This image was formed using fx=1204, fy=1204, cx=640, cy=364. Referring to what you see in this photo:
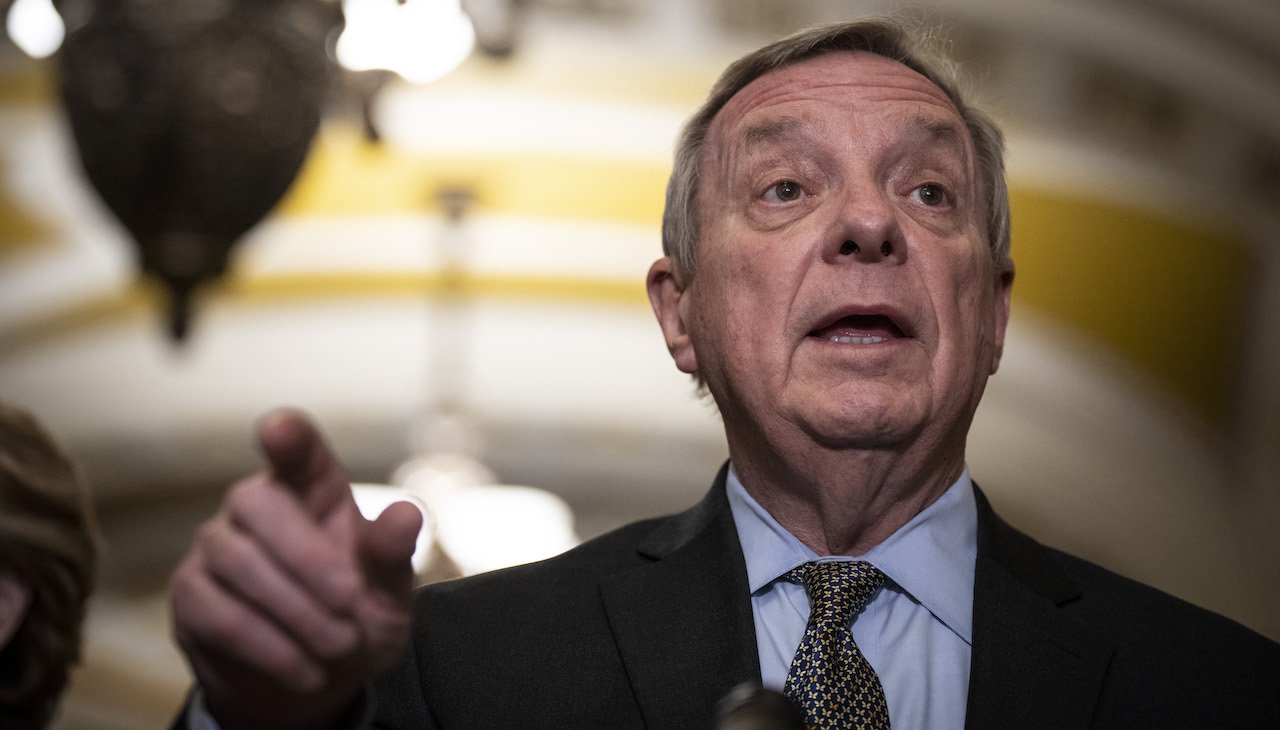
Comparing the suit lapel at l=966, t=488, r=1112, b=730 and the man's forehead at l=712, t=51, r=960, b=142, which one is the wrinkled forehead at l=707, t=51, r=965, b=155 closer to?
the man's forehead at l=712, t=51, r=960, b=142

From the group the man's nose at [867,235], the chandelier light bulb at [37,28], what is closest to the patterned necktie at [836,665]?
the man's nose at [867,235]

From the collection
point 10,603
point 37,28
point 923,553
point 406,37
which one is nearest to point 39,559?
point 10,603

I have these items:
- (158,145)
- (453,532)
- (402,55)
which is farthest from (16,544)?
(453,532)

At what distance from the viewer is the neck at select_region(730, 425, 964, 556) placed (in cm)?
145

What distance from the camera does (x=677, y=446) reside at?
7.97 meters

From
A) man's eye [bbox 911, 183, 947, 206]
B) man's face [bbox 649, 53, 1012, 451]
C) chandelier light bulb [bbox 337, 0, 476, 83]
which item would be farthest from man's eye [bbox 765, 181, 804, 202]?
chandelier light bulb [bbox 337, 0, 476, 83]

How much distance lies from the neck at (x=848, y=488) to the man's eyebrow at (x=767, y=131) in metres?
0.41

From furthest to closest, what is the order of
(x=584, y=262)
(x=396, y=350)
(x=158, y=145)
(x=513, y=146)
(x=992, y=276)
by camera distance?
1. (x=396, y=350)
2. (x=584, y=262)
3. (x=513, y=146)
4. (x=158, y=145)
5. (x=992, y=276)

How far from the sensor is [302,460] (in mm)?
938

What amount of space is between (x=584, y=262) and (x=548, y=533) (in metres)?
1.59

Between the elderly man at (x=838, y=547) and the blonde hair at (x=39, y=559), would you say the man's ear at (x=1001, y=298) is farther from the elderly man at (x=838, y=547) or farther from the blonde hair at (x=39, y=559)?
the blonde hair at (x=39, y=559)

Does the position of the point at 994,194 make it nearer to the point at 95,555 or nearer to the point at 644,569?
the point at 644,569

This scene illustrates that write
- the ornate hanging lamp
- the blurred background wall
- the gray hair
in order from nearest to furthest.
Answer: the gray hair
the ornate hanging lamp
the blurred background wall

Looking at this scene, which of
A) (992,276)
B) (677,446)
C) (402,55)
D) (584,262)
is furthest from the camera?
(677,446)
